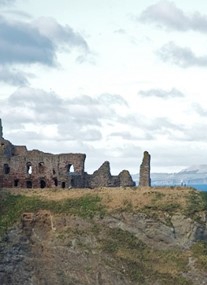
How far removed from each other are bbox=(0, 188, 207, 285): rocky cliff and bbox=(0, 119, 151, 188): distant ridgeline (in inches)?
265

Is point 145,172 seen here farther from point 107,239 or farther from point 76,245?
point 76,245

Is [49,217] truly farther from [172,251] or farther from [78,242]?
[172,251]

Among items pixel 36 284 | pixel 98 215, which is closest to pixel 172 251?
pixel 98 215

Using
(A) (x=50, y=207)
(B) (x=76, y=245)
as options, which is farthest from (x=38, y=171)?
(B) (x=76, y=245)

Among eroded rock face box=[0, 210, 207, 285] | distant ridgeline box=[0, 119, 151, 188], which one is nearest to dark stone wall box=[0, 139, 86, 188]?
distant ridgeline box=[0, 119, 151, 188]

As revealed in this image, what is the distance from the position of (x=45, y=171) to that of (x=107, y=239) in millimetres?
13167

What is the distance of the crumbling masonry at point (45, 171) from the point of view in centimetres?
7769

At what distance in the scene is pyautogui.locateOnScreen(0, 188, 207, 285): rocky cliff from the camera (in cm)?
6575

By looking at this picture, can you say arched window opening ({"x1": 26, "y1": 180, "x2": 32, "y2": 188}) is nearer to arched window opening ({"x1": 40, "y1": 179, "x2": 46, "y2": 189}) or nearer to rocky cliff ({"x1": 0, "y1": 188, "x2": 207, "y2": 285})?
arched window opening ({"x1": 40, "y1": 179, "x2": 46, "y2": 189})

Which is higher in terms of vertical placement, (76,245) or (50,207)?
(50,207)

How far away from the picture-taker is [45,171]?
78.1 meters

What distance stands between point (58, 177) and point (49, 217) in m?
9.05

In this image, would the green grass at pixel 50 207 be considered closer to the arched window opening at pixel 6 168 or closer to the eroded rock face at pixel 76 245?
the eroded rock face at pixel 76 245

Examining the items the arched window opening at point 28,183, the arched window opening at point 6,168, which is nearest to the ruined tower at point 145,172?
the arched window opening at point 28,183
